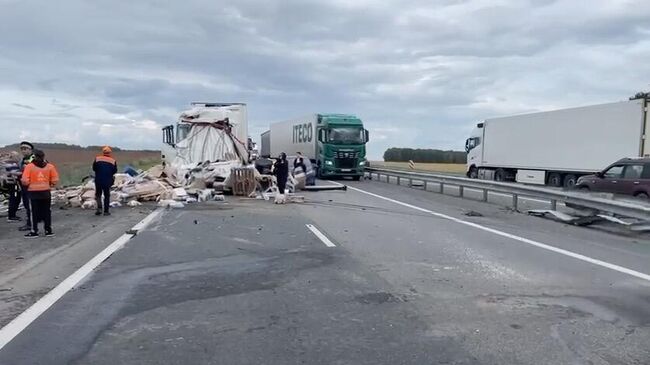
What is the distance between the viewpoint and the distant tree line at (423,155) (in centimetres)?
10369

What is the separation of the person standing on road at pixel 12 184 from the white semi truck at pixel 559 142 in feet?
75.2

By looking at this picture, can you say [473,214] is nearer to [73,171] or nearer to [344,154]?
[344,154]

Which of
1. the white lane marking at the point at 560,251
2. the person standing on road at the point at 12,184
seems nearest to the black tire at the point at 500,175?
the white lane marking at the point at 560,251

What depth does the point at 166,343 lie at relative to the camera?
205 inches

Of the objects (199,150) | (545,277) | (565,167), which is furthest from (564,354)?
(565,167)

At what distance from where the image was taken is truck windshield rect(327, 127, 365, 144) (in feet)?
117

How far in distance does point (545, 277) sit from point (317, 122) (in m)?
30.3

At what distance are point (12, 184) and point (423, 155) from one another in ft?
323

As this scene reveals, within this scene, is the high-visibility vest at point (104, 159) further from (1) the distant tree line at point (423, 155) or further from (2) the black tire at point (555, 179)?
(1) the distant tree line at point (423, 155)

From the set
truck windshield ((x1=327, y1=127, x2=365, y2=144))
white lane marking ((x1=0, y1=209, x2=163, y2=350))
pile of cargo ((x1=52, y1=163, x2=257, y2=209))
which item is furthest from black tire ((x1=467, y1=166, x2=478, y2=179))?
white lane marking ((x1=0, y1=209, x2=163, y2=350))

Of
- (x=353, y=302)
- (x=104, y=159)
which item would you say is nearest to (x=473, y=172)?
(x=104, y=159)

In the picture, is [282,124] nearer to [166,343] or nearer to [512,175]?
[512,175]

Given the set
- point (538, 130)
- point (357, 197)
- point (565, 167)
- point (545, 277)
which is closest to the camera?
point (545, 277)

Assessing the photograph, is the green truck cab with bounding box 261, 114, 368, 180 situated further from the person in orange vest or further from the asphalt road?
the person in orange vest
